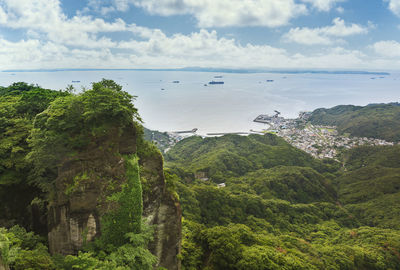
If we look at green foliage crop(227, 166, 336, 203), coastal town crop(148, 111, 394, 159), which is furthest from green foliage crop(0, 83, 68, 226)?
coastal town crop(148, 111, 394, 159)

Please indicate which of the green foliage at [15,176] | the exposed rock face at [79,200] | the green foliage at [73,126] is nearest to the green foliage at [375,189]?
the exposed rock face at [79,200]

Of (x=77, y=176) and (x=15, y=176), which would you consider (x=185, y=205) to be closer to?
(x=15, y=176)

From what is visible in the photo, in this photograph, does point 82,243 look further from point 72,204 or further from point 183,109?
point 183,109

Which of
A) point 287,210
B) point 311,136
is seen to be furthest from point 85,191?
point 311,136

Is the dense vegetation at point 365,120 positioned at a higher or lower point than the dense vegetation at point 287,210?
higher

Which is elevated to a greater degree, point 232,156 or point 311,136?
point 232,156

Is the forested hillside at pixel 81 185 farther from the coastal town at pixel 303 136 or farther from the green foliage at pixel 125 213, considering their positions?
the coastal town at pixel 303 136

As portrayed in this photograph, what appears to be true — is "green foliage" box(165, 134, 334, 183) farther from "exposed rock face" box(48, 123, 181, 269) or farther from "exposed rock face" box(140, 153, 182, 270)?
"exposed rock face" box(48, 123, 181, 269)
